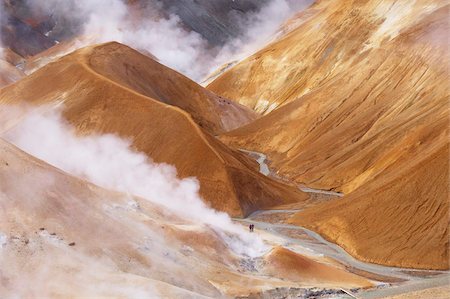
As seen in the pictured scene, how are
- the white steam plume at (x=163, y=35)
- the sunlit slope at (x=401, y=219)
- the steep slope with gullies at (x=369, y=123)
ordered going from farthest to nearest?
the white steam plume at (x=163, y=35), the steep slope with gullies at (x=369, y=123), the sunlit slope at (x=401, y=219)

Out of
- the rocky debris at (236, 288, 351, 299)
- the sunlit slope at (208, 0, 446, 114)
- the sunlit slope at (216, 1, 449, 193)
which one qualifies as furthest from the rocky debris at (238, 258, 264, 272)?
the sunlit slope at (208, 0, 446, 114)

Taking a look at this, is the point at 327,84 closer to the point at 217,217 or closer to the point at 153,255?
the point at 217,217

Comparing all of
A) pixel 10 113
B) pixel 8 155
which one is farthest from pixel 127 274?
pixel 10 113

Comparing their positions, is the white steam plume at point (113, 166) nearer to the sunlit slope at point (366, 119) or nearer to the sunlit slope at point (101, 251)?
the sunlit slope at point (101, 251)

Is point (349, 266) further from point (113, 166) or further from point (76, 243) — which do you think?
point (113, 166)

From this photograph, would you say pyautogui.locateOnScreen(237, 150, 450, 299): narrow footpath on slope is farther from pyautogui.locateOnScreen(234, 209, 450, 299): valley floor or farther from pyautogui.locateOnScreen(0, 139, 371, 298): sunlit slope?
pyautogui.locateOnScreen(0, 139, 371, 298): sunlit slope

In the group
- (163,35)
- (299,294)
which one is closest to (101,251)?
(299,294)

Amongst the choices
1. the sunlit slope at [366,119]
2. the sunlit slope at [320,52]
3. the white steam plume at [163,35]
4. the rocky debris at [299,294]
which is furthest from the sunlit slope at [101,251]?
the white steam plume at [163,35]
